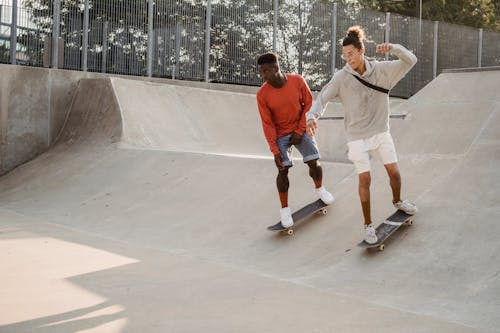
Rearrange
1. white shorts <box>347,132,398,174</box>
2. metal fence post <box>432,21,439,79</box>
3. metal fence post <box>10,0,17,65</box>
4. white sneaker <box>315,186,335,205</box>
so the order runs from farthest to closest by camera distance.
A: 1. metal fence post <box>432,21,439,79</box>
2. metal fence post <box>10,0,17,65</box>
3. white sneaker <box>315,186,335,205</box>
4. white shorts <box>347,132,398,174</box>

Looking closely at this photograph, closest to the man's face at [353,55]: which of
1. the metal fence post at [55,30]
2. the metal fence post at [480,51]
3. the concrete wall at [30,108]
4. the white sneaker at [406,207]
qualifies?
the white sneaker at [406,207]

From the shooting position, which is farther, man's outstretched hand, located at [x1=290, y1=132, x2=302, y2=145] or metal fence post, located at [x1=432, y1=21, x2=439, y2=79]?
metal fence post, located at [x1=432, y1=21, x2=439, y2=79]

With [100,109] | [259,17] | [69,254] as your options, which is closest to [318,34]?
[259,17]

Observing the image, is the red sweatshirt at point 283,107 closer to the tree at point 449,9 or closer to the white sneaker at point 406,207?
the white sneaker at point 406,207

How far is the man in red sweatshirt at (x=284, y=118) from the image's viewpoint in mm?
6789

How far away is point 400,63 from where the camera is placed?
5691 mm

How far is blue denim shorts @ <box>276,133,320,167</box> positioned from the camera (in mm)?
6916

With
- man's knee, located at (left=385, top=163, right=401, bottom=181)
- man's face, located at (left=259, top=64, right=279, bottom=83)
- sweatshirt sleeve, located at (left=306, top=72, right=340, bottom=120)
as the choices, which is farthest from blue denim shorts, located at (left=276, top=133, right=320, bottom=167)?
man's knee, located at (left=385, top=163, right=401, bottom=181)

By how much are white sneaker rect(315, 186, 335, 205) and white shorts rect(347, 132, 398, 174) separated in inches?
49.5

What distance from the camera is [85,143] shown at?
13750 millimetres

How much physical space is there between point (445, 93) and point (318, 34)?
1003 centimetres

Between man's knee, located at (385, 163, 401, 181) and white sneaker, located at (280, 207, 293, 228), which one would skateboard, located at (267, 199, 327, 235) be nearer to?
white sneaker, located at (280, 207, 293, 228)

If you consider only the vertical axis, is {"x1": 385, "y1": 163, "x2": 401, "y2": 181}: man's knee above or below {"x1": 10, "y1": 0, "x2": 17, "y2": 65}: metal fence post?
below

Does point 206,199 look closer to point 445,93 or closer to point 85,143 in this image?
point 445,93
